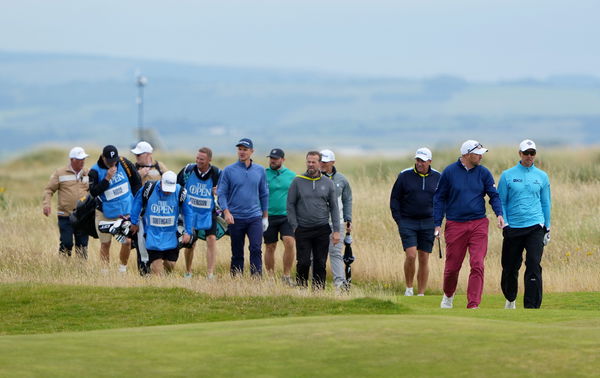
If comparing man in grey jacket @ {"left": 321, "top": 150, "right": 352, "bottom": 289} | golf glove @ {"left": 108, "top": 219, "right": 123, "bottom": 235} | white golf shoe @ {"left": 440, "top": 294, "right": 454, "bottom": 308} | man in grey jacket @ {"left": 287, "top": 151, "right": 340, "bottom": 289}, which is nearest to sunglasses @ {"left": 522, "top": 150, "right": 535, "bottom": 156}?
white golf shoe @ {"left": 440, "top": 294, "right": 454, "bottom": 308}

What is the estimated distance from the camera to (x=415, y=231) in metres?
18.0

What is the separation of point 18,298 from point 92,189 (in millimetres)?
3222

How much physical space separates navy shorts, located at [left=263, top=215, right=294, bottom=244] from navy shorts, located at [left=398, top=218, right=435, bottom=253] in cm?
197

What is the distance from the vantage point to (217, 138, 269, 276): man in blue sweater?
18328 mm

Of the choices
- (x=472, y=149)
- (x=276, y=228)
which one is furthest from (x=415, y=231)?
(x=472, y=149)

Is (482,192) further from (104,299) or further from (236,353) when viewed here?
(236,353)

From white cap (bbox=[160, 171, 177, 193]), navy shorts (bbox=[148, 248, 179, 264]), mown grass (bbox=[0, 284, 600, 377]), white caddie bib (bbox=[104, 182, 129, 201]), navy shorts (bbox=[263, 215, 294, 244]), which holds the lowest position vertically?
mown grass (bbox=[0, 284, 600, 377])

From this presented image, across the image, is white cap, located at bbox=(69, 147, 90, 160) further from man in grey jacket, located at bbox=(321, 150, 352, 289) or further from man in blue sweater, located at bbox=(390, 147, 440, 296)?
man in blue sweater, located at bbox=(390, 147, 440, 296)

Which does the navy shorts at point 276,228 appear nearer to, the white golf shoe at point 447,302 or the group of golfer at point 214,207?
the group of golfer at point 214,207

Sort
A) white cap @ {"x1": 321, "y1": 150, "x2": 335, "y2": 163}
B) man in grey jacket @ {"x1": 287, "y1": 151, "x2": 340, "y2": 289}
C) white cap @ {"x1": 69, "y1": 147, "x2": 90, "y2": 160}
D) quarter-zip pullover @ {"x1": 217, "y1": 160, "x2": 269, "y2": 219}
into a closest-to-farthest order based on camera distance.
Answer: man in grey jacket @ {"x1": 287, "y1": 151, "x2": 340, "y2": 289}
white cap @ {"x1": 321, "y1": 150, "x2": 335, "y2": 163}
quarter-zip pullover @ {"x1": 217, "y1": 160, "x2": 269, "y2": 219}
white cap @ {"x1": 69, "y1": 147, "x2": 90, "y2": 160}

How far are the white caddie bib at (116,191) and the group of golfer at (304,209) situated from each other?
15 mm

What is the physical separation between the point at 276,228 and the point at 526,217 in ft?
16.9

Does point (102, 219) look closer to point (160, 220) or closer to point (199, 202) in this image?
point (199, 202)

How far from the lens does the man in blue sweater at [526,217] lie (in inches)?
608
